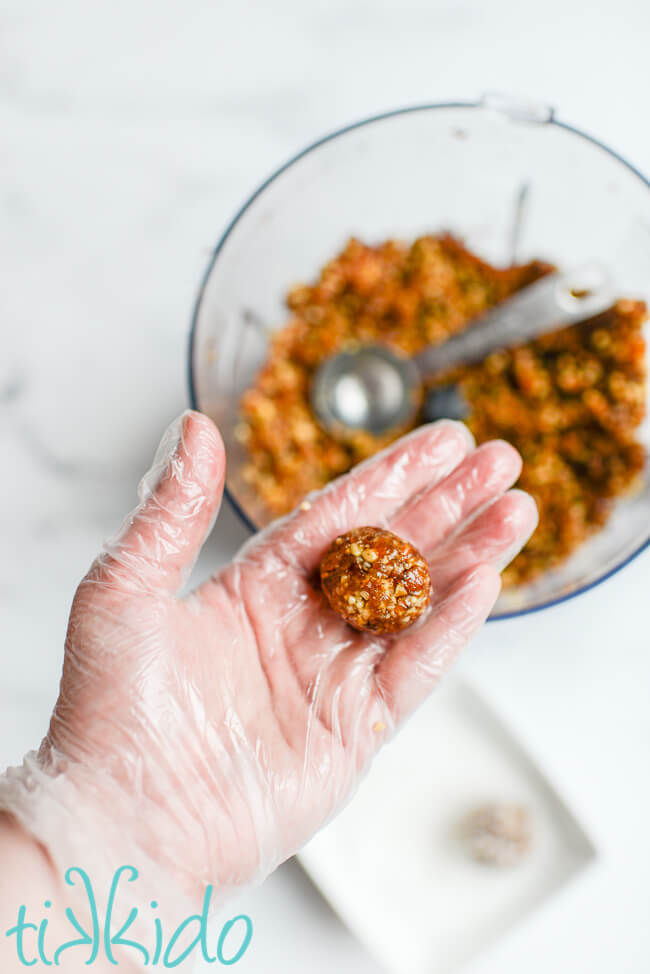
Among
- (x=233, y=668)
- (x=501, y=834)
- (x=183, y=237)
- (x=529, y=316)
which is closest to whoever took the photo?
(x=233, y=668)

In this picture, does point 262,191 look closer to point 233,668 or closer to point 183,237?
point 183,237

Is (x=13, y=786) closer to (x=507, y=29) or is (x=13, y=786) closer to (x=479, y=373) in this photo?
(x=479, y=373)

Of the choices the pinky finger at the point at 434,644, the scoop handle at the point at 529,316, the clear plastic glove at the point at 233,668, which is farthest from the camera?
the scoop handle at the point at 529,316

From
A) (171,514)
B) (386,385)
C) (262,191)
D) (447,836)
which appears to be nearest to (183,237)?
(262,191)

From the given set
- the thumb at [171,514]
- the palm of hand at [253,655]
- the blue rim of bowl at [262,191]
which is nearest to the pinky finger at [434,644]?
the palm of hand at [253,655]

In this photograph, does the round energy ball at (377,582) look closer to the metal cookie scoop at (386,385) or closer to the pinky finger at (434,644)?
the pinky finger at (434,644)

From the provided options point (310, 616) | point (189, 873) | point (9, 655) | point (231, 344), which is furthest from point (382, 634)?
point (9, 655)
